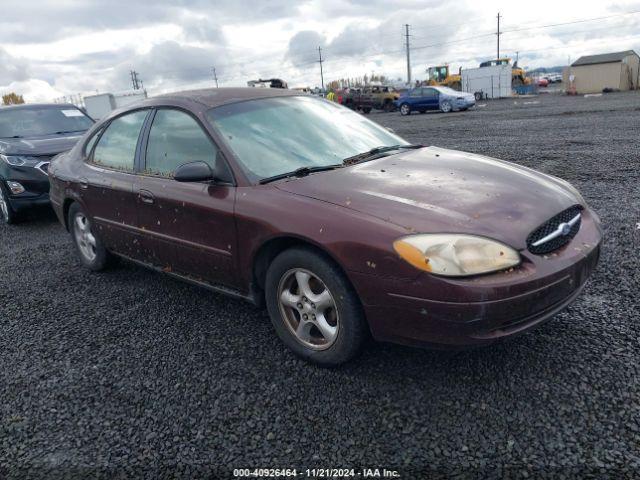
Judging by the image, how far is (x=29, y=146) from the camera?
688 cm

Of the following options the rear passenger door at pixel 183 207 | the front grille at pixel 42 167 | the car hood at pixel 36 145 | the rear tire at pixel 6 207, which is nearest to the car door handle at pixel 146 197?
the rear passenger door at pixel 183 207

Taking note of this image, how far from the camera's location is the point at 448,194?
2.64 meters

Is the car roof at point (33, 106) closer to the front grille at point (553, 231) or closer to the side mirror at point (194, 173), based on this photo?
the side mirror at point (194, 173)

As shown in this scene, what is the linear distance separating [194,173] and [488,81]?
42.0 m

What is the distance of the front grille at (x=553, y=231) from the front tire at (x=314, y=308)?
35.9 inches

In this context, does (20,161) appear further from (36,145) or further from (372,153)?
(372,153)

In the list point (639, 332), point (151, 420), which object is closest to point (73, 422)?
point (151, 420)

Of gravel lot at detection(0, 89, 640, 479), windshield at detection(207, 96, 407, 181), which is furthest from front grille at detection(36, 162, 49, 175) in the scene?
windshield at detection(207, 96, 407, 181)

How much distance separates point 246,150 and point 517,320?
1.86 meters

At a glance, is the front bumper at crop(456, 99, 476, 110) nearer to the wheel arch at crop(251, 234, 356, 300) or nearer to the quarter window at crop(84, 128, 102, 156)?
the quarter window at crop(84, 128, 102, 156)

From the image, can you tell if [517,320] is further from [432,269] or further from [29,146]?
[29,146]

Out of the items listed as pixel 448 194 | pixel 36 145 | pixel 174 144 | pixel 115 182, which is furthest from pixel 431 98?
pixel 448 194

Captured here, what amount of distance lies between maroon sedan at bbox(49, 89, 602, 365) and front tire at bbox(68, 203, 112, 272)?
0.36m

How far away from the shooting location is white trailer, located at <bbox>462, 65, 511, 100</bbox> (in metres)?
39.8
